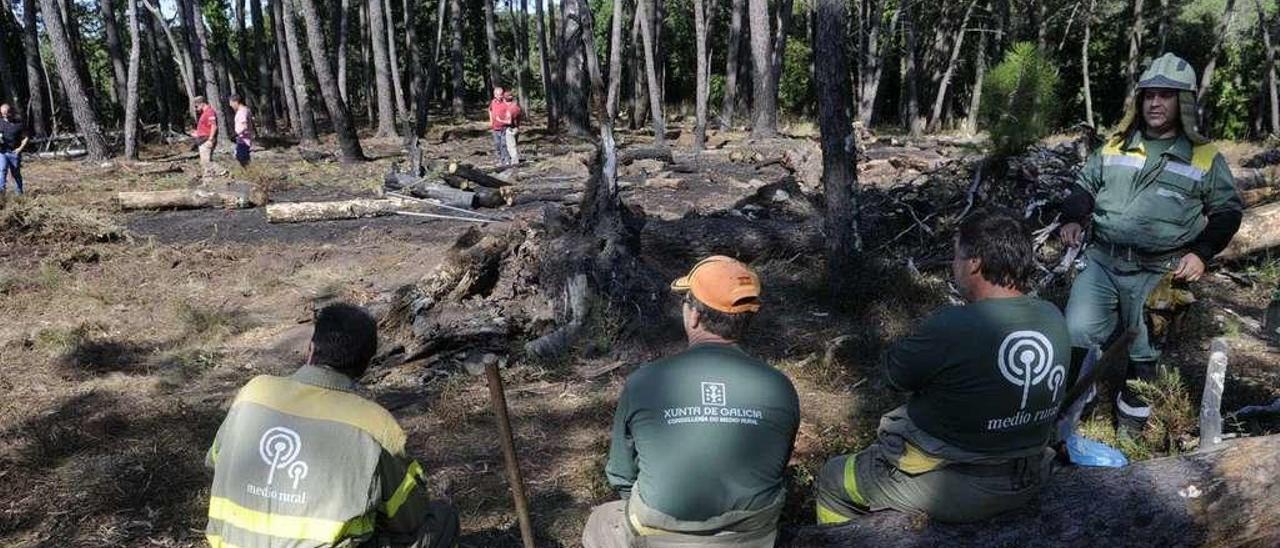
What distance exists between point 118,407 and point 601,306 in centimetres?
344

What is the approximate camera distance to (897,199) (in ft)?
30.0

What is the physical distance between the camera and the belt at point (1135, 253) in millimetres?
3977

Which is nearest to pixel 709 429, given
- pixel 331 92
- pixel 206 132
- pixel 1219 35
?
pixel 206 132

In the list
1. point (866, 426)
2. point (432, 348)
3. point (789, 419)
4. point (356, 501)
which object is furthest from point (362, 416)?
point (432, 348)

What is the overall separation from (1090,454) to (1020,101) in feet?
21.6

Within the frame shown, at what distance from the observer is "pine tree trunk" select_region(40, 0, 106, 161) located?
633 inches

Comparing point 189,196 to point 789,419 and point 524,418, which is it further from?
point 789,419

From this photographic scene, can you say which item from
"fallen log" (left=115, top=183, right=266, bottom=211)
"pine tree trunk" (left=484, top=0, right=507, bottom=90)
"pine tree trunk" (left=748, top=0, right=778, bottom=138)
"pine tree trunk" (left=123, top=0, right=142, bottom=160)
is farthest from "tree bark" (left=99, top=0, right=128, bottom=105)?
"pine tree trunk" (left=748, top=0, right=778, bottom=138)

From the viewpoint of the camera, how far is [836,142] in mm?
6516

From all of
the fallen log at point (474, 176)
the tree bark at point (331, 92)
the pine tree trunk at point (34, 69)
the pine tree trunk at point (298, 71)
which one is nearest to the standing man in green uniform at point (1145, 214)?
the fallen log at point (474, 176)

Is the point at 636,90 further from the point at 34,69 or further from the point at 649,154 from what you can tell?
the point at 34,69

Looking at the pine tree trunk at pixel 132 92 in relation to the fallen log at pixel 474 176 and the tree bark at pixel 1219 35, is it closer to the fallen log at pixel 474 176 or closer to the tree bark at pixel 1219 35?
the fallen log at pixel 474 176

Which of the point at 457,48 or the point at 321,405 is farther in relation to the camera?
the point at 457,48

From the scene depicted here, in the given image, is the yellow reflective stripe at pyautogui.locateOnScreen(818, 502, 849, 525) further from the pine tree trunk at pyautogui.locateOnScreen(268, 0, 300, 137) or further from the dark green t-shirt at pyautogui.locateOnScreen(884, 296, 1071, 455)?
the pine tree trunk at pyautogui.locateOnScreen(268, 0, 300, 137)
